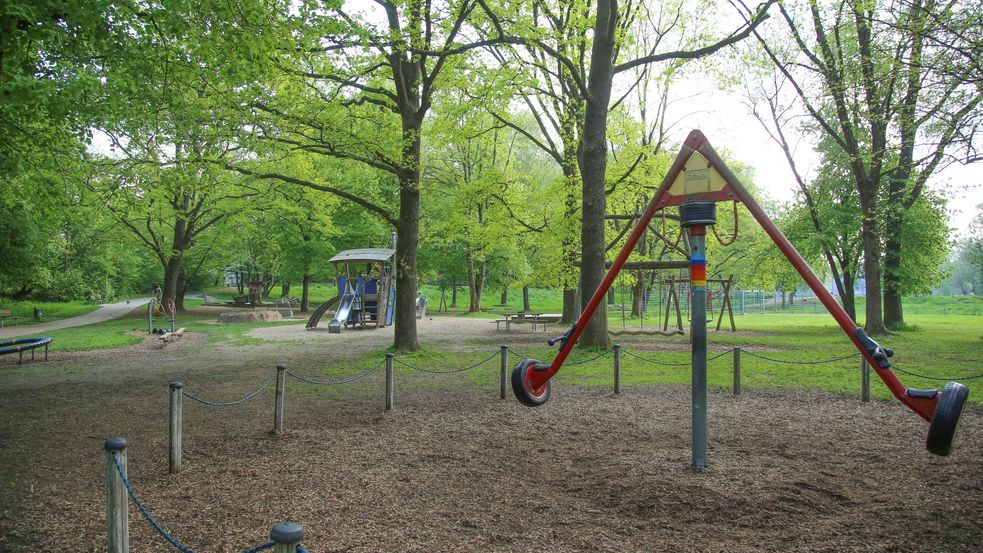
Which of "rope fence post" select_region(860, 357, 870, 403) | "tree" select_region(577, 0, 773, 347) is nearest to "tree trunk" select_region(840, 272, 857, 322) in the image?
"tree" select_region(577, 0, 773, 347)

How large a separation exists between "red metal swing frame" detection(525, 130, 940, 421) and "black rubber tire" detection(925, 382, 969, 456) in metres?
0.17

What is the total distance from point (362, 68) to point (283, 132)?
2.23 m

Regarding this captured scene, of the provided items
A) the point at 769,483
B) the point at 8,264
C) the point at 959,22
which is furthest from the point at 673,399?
the point at 8,264

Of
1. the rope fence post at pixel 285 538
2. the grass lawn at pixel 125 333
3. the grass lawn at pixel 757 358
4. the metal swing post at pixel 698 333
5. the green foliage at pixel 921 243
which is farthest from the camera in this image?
the green foliage at pixel 921 243

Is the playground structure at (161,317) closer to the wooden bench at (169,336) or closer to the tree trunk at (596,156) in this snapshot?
the wooden bench at (169,336)

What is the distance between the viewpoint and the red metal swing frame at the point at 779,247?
439 cm

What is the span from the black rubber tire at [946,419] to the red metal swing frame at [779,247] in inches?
6.7

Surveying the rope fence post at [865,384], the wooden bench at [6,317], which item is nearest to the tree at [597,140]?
the rope fence post at [865,384]

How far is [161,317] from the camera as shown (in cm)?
2883

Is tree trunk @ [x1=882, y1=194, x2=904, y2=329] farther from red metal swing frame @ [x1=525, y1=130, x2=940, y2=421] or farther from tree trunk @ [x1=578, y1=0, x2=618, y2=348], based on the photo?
red metal swing frame @ [x1=525, y1=130, x2=940, y2=421]

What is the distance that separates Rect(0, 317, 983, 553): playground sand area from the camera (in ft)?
14.5

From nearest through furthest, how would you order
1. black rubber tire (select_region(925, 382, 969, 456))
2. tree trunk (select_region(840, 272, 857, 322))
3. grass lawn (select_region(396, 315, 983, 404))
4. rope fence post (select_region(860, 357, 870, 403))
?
black rubber tire (select_region(925, 382, 969, 456)) → rope fence post (select_region(860, 357, 870, 403)) → grass lawn (select_region(396, 315, 983, 404)) → tree trunk (select_region(840, 272, 857, 322))

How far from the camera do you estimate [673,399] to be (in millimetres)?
9773

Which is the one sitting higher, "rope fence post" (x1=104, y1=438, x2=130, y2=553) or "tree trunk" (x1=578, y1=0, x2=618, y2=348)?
"tree trunk" (x1=578, y1=0, x2=618, y2=348)
